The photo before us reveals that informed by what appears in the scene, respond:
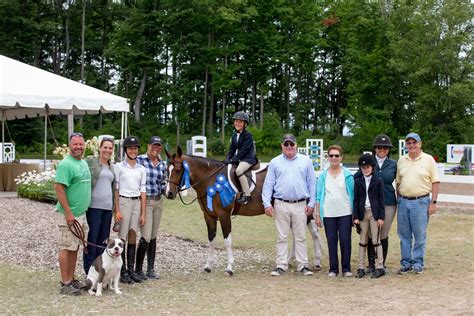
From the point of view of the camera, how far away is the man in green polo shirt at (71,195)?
5.93m

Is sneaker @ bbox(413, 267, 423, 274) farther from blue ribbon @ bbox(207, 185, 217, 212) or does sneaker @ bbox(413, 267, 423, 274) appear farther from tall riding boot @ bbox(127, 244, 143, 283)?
tall riding boot @ bbox(127, 244, 143, 283)

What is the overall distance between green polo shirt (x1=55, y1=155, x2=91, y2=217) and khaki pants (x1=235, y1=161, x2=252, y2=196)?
92.3 inches

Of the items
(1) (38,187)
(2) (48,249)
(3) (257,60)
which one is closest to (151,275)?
(2) (48,249)

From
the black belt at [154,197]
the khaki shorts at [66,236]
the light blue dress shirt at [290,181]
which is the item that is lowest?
the khaki shorts at [66,236]

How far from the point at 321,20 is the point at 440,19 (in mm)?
11375

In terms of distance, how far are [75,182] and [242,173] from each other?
2.58m

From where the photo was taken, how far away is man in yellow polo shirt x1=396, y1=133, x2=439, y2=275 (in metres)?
7.43

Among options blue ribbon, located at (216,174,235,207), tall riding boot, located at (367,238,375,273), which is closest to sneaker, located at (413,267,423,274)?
tall riding boot, located at (367,238,375,273)

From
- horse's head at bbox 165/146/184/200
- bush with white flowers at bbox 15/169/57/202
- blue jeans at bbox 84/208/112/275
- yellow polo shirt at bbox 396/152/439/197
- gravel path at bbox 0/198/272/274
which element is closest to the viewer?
blue jeans at bbox 84/208/112/275

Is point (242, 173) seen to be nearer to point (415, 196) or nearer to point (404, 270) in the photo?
point (415, 196)

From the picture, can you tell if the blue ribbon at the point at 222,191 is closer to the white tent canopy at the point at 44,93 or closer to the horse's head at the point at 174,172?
the horse's head at the point at 174,172

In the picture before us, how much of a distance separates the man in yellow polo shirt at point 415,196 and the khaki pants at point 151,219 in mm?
3214

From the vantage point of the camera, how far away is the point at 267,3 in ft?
136

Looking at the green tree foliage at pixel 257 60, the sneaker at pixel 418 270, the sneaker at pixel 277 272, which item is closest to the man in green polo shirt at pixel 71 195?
the sneaker at pixel 277 272
